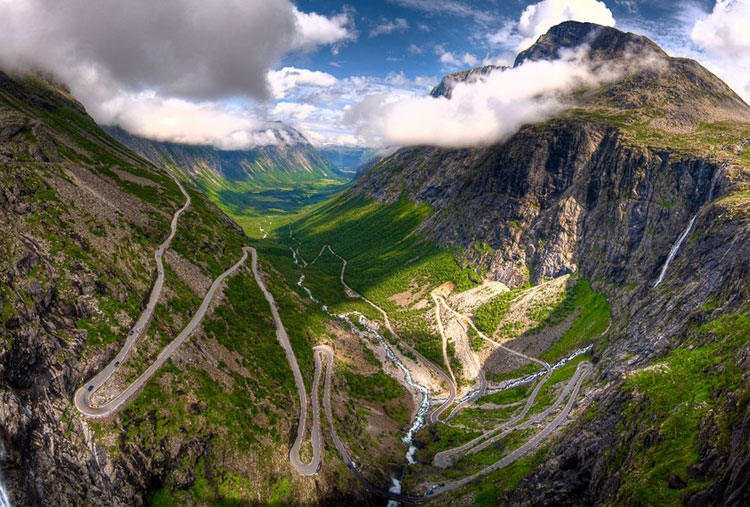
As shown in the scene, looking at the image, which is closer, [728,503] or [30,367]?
[728,503]

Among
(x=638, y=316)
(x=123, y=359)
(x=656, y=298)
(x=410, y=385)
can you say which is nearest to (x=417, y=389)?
(x=410, y=385)

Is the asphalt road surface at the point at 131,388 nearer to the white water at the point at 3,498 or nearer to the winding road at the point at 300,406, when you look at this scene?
the white water at the point at 3,498

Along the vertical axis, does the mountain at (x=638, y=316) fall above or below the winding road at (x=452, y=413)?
above

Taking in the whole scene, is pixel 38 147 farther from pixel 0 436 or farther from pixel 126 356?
pixel 0 436

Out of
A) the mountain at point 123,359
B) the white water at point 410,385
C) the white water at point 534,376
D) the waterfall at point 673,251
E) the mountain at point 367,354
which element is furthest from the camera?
the white water at point 534,376

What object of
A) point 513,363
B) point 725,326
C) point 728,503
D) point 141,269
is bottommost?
point 141,269

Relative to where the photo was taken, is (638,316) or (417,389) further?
(417,389)

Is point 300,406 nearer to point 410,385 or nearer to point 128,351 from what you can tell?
point 128,351

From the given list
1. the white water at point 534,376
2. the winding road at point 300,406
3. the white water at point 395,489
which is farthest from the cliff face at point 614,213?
the winding road at point 300,406

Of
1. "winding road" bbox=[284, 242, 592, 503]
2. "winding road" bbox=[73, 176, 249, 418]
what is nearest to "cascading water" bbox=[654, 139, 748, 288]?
"winding road" bbox=[284, 242, 592, 503]

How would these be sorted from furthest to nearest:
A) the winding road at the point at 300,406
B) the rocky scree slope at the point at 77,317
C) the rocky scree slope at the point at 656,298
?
1. the winding road at the point at 300,406
2. the rocky scree slope at the point at 77,317
3. the rocky scree slope at the point at 656,298

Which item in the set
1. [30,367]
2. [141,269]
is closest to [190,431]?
[30,367]
